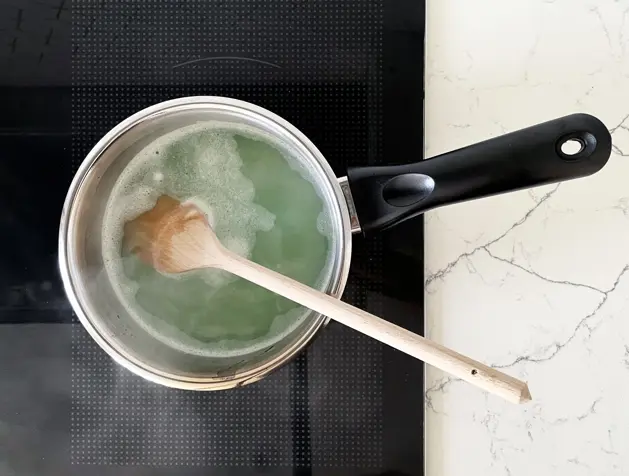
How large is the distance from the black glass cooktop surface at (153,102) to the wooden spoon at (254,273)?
11 cm

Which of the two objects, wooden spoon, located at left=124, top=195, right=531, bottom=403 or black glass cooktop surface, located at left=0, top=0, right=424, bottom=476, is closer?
wooden spoon, located at left=124, top=195, right=531, bottom=403

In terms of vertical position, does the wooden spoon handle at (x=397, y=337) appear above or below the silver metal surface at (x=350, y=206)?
below

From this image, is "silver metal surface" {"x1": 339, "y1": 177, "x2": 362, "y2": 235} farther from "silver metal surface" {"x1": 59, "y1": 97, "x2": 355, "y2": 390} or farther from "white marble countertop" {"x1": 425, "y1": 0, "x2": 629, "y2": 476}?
"white marble countertop" {"x1": 425, "y1": 0, "x2": 629, "y2": 476}

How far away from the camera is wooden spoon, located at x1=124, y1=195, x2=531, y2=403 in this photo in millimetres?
531

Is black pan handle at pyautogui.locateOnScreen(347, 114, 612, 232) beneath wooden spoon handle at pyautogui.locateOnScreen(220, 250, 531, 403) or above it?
above

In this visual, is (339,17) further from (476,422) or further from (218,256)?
(476,422)

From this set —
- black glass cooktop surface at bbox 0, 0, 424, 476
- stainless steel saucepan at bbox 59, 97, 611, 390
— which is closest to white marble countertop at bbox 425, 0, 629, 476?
black glass cooktop surface at bbox 0, 0, 424, 476

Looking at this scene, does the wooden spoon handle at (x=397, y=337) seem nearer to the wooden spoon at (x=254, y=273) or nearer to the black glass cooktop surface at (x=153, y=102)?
the wooden spoon at (x=254, y=273)

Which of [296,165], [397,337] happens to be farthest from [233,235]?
[397,337]

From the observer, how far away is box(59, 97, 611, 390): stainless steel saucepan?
56 cm

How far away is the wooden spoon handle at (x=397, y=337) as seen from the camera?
0.53 meters

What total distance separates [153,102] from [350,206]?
0.25 meters

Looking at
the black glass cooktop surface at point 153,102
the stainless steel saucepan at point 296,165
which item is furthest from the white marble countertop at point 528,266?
the stainless steel saucepan at point 296,165

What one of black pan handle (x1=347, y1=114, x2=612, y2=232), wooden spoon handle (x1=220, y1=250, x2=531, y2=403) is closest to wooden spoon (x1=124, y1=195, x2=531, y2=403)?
wooden spoon handle (x1=220, y1=250, x2=531, y2=403)
